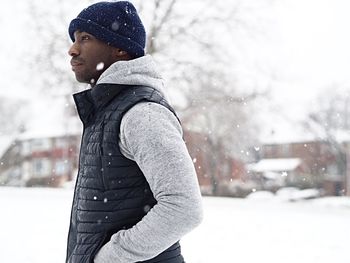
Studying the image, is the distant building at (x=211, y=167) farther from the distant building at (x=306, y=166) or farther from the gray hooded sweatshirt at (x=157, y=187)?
the gray hooded sweatshirt at (x=157, y=187)

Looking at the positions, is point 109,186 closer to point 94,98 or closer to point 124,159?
point 124,159

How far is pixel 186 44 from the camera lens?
15.5 metres

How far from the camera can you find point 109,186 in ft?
4.55

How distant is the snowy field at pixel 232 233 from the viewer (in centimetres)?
706

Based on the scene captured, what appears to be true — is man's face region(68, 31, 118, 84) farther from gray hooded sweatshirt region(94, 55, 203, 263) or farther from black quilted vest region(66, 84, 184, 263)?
gray hooded sweatshirt region(94, 55, 203, 263)

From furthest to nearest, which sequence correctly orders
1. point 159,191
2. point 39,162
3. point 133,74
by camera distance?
point 39,162 → point 133,74 → point 159,191

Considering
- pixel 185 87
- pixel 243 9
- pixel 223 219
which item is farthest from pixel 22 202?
pixel 243 9

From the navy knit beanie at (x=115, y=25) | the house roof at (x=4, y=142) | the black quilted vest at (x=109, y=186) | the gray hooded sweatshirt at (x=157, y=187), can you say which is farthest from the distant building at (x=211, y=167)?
the gray hooded sweatshirt at (x=157, y=187)

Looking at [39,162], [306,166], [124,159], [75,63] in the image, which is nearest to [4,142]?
[39,162]

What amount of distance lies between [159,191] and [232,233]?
289 inches

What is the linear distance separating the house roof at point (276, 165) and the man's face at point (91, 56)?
1723cm

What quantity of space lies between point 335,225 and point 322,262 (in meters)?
2.75

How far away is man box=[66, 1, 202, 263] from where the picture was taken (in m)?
1.31

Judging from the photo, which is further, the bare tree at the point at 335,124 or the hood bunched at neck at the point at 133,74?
the bare tree at the point at 335,124
